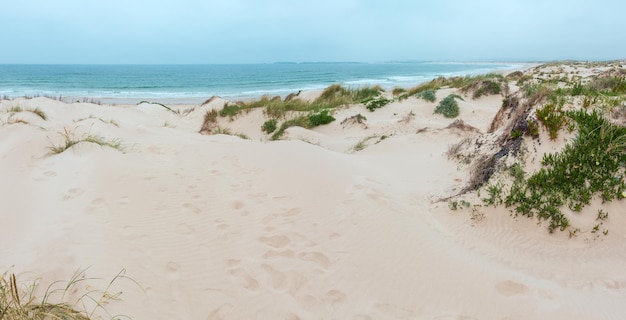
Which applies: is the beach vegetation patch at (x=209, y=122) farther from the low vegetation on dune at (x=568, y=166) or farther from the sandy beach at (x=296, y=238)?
the low vegetation on dune at (x=568, y=166)

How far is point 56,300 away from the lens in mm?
2393

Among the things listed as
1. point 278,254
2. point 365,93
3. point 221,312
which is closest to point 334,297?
point 278,254

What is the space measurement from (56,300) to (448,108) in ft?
41.2

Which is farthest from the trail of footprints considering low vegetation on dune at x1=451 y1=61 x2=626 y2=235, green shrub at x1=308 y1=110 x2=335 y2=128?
green shrub at x1=308 y1=110 x2=335 y2=128

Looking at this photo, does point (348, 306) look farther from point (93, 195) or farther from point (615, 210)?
point (93, 195)

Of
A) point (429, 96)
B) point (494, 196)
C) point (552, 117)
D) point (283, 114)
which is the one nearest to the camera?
point (494, 196)

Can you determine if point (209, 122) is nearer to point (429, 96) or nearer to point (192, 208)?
point (429, 96)

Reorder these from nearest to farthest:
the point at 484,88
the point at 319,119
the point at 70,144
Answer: the point at 70,144
the point at 319,119
the point at 484,88

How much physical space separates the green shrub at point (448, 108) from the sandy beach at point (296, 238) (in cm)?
653

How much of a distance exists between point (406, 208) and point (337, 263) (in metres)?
1.53

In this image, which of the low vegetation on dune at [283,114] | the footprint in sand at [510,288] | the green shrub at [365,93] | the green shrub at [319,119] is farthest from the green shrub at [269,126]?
the footprint in sand at [510,288]

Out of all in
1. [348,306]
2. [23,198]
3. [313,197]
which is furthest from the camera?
[313,197]

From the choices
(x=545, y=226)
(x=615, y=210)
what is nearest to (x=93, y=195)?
(x=545, y=226)

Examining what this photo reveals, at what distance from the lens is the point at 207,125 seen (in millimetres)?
13320
